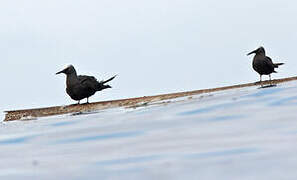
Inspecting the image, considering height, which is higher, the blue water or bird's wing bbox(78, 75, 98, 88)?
bird's wing bbox(78, 75, 98, 88)

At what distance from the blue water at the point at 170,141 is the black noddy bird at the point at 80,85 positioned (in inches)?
112

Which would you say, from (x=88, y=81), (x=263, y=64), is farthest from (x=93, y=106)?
(x=263, y=64)

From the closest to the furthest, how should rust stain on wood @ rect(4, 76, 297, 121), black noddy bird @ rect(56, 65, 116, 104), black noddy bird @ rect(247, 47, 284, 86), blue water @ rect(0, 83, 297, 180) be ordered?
1. blue water @ rect(0, 83, 297, 180)
2. rust stain on wood @ rect(4, 76, 297, 121)
3. black noddy bird @ rect(56, 65, 116, 104)
4. black noddy bird @ rect(247, 47, 284, 86)

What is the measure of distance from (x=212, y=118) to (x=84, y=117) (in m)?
2.17

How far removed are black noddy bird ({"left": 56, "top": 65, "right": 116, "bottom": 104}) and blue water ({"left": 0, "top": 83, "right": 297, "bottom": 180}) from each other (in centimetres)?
285

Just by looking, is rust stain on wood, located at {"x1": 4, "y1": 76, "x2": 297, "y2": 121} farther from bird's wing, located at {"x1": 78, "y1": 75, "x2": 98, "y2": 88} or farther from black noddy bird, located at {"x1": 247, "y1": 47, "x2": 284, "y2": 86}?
black noddy bird, located at {"x1": 247, "y1": 47, "x2": 284, "y2": 86}

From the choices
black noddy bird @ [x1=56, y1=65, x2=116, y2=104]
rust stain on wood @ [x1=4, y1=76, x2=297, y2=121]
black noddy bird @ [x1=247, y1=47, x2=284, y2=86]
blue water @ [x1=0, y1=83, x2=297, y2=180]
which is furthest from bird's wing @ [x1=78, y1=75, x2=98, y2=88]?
black noddy bird @ [x1=247, y1=47, x2=284, y2=86]

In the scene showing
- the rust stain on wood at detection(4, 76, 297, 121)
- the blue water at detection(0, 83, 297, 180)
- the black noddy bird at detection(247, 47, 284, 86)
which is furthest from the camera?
the black noddy bird at detection(247, 47, 284, 86)

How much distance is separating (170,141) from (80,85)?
5.87 m

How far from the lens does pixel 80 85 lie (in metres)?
14.2

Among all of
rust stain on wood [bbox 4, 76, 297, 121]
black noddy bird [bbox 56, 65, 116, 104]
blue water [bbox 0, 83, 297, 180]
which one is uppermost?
black noddy bird [bbox 56, 65, 116, 104]

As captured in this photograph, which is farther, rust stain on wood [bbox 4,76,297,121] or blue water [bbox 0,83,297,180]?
rust stain on wood [bbox 4,76,297,121]

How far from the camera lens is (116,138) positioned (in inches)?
364

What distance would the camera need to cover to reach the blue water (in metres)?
7.03
